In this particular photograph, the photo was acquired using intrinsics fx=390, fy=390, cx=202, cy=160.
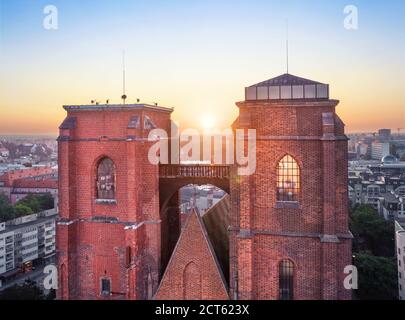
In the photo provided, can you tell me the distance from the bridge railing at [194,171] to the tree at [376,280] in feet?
85.5

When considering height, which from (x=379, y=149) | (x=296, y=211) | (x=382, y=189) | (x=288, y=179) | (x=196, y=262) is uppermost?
(x=379, y=149)

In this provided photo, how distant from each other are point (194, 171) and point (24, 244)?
1899 inches

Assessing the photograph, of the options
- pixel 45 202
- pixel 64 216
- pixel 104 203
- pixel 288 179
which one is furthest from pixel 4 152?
pixel 288 179

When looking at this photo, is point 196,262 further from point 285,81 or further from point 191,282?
point 285,81

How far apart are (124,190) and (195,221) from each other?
457 centimetres

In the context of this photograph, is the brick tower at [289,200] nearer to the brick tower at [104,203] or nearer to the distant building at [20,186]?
the brick tower at [104,203]

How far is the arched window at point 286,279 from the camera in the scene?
18500mm

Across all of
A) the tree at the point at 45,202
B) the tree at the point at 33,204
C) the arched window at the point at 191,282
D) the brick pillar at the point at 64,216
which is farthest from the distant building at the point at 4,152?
the arched window at the point at 191,282

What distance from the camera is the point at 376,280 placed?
39625mm

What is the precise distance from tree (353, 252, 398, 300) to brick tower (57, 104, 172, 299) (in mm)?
26708

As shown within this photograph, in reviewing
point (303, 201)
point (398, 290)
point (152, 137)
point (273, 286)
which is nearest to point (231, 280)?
point (273, 286)

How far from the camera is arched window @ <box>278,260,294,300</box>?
60.7 feet

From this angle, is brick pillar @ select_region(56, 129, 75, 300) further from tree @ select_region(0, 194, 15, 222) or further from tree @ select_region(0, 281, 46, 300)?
tree @ select_region(0, 194, 15, 222)
